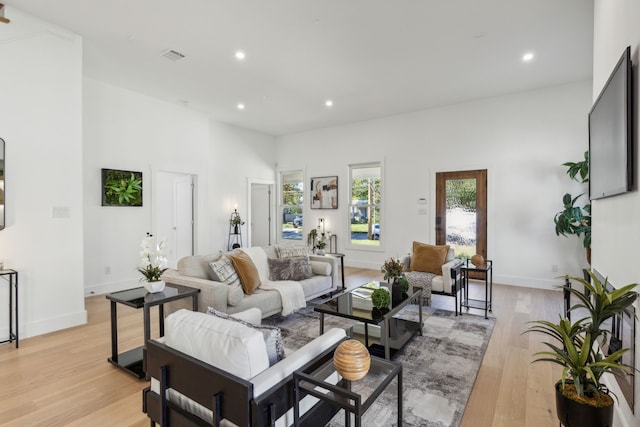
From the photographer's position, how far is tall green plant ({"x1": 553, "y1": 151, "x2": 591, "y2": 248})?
15.2ft

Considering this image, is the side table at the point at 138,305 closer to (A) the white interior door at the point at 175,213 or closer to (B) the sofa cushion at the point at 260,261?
(B) the sofa cushion at the point at 260,261

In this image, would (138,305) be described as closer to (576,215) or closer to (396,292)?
(396,292)

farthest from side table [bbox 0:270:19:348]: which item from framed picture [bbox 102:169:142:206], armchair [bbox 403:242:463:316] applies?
armchair [bbox 403:242:463:316]

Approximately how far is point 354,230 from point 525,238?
346cm

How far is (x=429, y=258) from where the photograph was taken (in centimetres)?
449

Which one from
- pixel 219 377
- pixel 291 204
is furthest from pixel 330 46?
pixel 291 204

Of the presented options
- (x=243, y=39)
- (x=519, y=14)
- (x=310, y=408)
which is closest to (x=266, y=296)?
(x=310, y=408)

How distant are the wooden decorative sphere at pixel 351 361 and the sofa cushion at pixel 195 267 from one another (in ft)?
7.83

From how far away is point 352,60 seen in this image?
4.46 meters

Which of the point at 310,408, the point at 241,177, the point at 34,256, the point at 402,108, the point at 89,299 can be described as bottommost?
the point at 89,299

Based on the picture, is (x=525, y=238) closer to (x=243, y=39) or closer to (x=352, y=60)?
(x=352, y=60)

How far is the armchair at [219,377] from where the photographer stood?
1.29m

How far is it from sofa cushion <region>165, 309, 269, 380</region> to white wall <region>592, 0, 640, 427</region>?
1785 mm

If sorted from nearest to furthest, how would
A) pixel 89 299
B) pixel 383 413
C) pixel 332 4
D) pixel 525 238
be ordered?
pixel 383 413 < pixel 332 4 < pixel 89 299 < pixel 525 238
